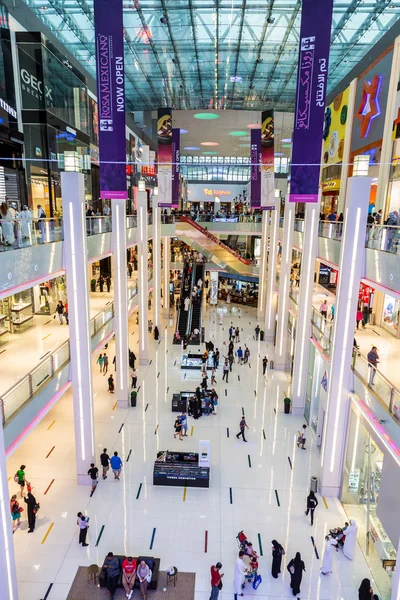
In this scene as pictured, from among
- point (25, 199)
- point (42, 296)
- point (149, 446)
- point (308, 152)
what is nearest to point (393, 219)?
point (308, 152)

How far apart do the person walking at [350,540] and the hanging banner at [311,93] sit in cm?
738

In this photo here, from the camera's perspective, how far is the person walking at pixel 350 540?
365 inches

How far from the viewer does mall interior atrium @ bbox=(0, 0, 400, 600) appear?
29.0 feet

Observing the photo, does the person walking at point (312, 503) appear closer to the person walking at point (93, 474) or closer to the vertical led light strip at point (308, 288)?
the person walking at point (93, 474)

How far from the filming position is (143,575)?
820 cm

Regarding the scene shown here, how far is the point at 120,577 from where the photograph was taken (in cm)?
856

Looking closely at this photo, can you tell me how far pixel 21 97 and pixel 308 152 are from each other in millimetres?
11566

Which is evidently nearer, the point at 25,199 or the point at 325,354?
the point at 325,354

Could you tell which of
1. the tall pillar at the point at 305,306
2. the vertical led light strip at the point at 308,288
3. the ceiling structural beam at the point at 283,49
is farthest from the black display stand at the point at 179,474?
the ceiling structural beam at the point at 283,49

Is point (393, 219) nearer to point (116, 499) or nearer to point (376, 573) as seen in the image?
point (376, 573)

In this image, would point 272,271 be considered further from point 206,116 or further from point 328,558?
point 328,558

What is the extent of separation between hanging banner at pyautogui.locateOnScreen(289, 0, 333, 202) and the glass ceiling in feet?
29.1

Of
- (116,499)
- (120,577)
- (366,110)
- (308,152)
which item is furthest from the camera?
(366,110)

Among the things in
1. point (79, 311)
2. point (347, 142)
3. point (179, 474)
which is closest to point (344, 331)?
point (179, 474)
